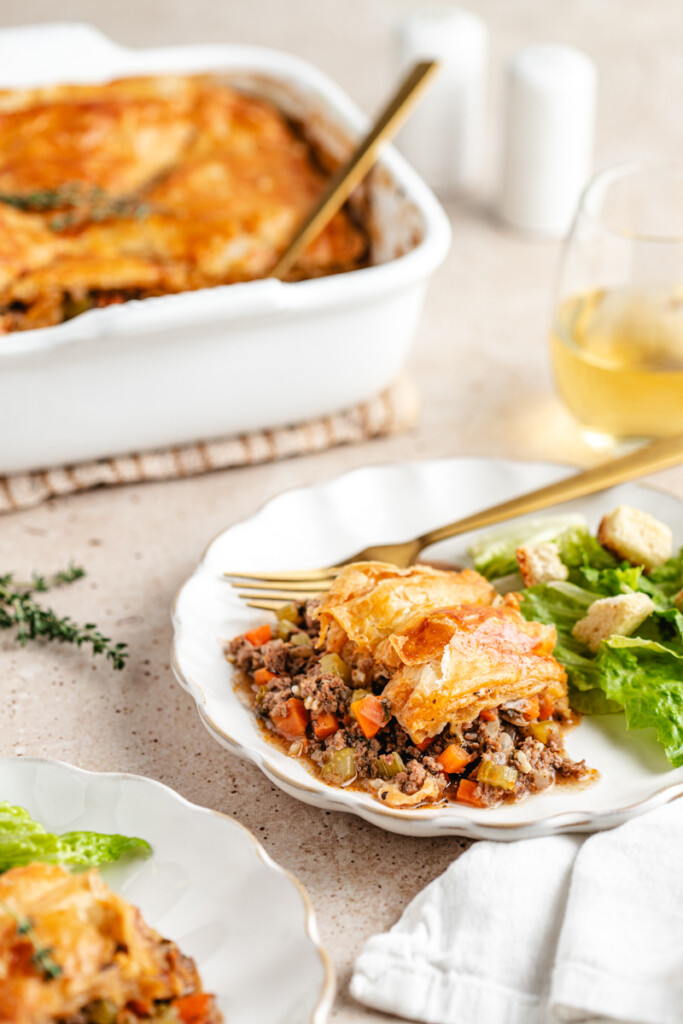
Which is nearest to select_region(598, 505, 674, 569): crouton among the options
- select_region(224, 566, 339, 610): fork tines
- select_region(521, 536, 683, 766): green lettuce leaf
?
select_region(521, 536, 683, 766): green lettuce leaf

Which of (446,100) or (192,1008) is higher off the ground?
(446,100)

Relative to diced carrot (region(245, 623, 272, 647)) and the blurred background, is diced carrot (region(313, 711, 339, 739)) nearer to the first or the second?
diced carrot (region(245, 623, 272, 647))

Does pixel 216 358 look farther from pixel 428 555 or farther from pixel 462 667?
pixel 462 667

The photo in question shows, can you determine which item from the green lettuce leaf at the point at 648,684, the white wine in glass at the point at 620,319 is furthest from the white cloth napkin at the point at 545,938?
the white wine in glass at the point at 620,319

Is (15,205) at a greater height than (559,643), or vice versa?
(15,205)

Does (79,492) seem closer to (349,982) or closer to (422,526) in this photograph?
(422,526)

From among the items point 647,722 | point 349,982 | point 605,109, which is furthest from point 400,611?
point 605,109

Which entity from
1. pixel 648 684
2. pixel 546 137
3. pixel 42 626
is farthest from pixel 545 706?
pixel 546 137

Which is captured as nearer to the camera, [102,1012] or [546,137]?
[102,1012]
